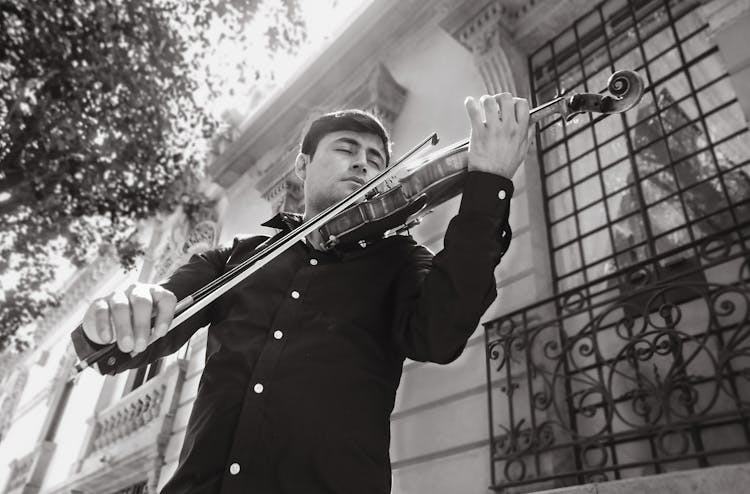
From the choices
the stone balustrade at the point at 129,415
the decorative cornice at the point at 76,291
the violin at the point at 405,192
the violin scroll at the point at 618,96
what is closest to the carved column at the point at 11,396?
the decorative cornice at the point at 76,291

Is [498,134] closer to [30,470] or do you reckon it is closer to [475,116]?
[475,116]

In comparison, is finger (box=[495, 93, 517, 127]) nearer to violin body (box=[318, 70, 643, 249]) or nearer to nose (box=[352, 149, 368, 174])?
violin body (box=[318, 70, 643, 249])

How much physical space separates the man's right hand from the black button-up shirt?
74 mm

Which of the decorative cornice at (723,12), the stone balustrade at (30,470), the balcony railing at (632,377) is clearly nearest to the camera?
the balcony railing at (632,377)

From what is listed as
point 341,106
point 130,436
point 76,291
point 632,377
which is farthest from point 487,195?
point 76,291

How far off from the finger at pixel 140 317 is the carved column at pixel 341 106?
21.7ft

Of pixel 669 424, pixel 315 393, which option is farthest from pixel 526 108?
pixel 669 424

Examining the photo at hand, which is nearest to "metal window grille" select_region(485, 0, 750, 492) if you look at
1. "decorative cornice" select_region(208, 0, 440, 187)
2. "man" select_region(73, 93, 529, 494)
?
"man" select_region(73, 93, 529, 494)

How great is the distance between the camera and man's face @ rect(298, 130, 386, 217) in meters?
2.45

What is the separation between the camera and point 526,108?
1752 millimetres

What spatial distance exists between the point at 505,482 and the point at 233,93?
28.1ft

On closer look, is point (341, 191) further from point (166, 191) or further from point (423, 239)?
point (166, 191)

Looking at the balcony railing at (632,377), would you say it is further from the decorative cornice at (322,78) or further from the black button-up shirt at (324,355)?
the decorative cornice at (322,78)

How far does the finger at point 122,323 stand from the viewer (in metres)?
1.28
